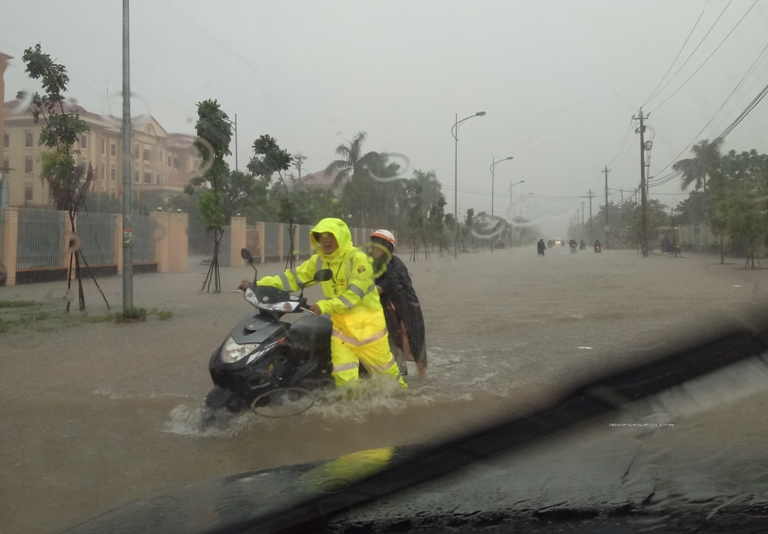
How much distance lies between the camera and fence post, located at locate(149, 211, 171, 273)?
25.0 m

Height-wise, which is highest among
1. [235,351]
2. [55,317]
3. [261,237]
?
[261,237]

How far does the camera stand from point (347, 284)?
5359 millimetres

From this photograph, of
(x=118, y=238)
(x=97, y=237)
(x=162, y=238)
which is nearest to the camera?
(x=97, y=237)

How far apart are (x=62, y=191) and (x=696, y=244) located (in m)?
43.9

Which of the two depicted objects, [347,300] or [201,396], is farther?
[201,396]

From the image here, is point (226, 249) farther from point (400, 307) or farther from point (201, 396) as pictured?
point (400, 307)

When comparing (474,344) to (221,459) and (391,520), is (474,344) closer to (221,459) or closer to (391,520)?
(221,459)

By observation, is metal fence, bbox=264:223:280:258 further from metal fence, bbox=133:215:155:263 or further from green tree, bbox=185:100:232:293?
green tree, bbox=185:100:232:293

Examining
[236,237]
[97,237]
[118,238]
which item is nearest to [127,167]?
[97,237]

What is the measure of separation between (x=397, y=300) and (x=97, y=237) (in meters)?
18.1

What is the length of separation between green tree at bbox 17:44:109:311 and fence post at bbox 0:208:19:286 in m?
4.36

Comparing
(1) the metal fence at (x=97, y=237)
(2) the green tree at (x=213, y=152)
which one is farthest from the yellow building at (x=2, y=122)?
(2) the green tree at (x=213, y=152)

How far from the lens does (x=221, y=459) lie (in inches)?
178

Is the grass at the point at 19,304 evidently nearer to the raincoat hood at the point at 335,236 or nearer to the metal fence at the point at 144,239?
the metal fence at the point at 144,239
